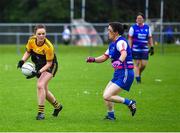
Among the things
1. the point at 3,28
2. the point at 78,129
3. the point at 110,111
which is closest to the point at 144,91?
the point at 110,111

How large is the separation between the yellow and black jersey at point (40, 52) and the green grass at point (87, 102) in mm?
1071

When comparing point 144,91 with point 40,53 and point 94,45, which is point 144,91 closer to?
point 40,53

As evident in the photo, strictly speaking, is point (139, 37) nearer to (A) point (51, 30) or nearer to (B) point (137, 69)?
(B) point (137, 69)

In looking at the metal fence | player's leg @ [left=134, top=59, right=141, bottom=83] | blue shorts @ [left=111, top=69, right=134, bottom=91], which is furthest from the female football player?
the metal fence

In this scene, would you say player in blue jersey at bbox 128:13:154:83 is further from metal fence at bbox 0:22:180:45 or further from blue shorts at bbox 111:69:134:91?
metal fence at bbox 0:22:180:45

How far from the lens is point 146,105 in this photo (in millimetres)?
14391

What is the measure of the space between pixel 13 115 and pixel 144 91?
5429mm

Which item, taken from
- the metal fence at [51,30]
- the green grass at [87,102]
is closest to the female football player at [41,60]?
the green grass at [87,102]

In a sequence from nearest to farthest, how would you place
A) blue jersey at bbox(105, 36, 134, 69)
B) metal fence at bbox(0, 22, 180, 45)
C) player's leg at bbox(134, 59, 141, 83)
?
blue jersey at bbox(105, 36, 134, 69) → player's leg at bbox(134, 59, 141, 83) → metal fence at bbox(0, 22, 180, 45)

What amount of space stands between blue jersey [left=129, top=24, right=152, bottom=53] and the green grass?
1044mm

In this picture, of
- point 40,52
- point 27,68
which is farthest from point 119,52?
point 27,68

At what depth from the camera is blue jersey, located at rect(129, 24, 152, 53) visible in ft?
64.0

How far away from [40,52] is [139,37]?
7.76 m

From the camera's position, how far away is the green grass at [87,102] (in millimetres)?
11445
